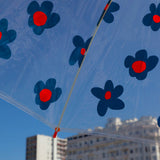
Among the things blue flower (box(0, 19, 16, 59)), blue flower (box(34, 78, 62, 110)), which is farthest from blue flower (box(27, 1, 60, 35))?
blue flower (box(34, 78, 62, 110))

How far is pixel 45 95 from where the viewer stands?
7.07 ft

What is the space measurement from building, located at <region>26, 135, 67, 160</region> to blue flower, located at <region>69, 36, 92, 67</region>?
46.2 m

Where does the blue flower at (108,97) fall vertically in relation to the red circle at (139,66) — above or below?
below

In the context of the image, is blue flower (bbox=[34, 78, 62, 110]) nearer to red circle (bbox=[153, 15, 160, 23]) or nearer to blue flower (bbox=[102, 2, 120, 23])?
blue flower (bbox=[102, 2, 120, 23])

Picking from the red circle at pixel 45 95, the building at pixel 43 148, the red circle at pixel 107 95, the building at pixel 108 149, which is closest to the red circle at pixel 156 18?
the red circle at pixel 107 95

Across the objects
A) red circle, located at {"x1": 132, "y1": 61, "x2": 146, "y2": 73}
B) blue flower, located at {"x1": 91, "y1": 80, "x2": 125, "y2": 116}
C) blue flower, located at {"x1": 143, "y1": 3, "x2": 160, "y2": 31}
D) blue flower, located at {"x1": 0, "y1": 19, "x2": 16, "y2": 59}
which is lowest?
blue flower, located at {"x1": 91, "y1": 80, "x2": 125, "y2": 116}

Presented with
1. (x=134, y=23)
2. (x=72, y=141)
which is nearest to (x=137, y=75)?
(x=134, y=23)

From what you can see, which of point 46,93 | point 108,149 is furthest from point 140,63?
point 108,149

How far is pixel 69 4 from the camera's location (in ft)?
7.43

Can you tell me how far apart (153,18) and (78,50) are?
0.61 metres

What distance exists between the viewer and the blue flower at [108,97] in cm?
214

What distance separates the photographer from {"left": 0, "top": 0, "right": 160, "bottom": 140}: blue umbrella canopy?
82.3 inches

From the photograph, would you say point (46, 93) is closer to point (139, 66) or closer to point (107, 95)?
point (107, 95)

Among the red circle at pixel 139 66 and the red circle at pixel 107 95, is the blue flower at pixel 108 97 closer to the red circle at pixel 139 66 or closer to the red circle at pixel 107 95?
the red circle at pixel 107 95
